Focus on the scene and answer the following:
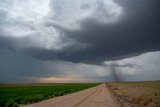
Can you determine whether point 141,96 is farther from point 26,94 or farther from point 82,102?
point 26,94

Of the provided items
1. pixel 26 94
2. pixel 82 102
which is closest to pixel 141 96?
pixel 82 102

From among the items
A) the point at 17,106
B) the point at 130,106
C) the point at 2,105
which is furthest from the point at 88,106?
the point at 2,105

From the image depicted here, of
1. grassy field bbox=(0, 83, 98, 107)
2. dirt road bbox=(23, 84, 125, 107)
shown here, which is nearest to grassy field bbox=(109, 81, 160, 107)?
dirt road bbox=(23, 84, 125, 107)

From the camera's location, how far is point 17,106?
25.6m

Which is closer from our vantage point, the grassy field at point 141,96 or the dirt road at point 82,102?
the dirt road at point 82,102

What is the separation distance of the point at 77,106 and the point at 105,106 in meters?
2.47

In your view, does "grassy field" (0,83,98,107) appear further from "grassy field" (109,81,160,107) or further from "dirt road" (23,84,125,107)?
"grassy field" (109,81,160,107)

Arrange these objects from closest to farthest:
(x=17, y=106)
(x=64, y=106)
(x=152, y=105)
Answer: (x=64, y=106) → (x=152, y=105) → (x=17, y=106)

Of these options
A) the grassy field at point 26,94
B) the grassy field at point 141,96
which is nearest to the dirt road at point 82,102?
the grassy field at point 141,96

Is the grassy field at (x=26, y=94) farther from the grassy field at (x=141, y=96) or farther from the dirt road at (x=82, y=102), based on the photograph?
the grassy field at (x=141, y=96)

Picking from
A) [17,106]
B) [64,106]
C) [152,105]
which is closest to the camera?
[64,106]

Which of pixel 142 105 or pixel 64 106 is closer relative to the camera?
pixel 64 106

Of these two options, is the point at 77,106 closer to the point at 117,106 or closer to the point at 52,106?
the point at 52,106

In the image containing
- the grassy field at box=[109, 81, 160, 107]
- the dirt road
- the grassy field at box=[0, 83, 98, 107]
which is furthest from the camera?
the grassy field at box=[0, 83, 98, 107]
